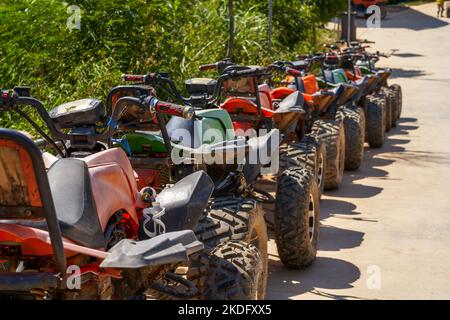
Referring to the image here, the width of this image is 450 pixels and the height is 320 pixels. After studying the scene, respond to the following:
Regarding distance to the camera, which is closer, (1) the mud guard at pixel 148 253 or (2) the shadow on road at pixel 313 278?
(1) the mud guard at pixel 148 253

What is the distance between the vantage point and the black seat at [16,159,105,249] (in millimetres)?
3422

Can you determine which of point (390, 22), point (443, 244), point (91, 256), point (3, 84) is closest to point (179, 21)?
point (3, 84)

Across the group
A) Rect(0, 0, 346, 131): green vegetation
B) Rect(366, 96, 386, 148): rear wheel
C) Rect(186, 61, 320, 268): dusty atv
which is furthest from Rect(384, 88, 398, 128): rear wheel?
Rect(186, 61, 320, 268): dusty atv

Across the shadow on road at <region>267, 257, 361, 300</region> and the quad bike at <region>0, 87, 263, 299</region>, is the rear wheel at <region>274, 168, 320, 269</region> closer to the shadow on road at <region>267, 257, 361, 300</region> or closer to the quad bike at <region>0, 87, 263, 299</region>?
the shadow on road at <region>267, 257, 361, 300</region>

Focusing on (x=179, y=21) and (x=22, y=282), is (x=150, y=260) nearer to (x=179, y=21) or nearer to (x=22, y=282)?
A: (x=22, y=282)

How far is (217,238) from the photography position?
15.3 feet

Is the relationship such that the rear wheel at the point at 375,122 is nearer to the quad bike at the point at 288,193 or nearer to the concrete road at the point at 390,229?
the concrete road at the point at 390,229

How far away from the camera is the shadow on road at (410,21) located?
43.0 metres

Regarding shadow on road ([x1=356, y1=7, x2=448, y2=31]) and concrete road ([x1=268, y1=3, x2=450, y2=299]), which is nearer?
concrete road ([x1=268, y1=3, x2=450, y2=299])

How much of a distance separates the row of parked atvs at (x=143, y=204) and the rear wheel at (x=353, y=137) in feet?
10.2

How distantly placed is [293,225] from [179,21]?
655 centimetres

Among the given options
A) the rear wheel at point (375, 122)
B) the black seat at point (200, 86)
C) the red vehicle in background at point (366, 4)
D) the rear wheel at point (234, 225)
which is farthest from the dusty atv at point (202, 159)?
the red vehicle in background at point (366, 4)

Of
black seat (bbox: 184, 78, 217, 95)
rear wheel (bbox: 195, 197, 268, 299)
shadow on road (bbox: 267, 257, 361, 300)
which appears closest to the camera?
rear wheel (bbox: 195, 197, 268, 299)

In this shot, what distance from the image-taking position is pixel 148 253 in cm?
326
